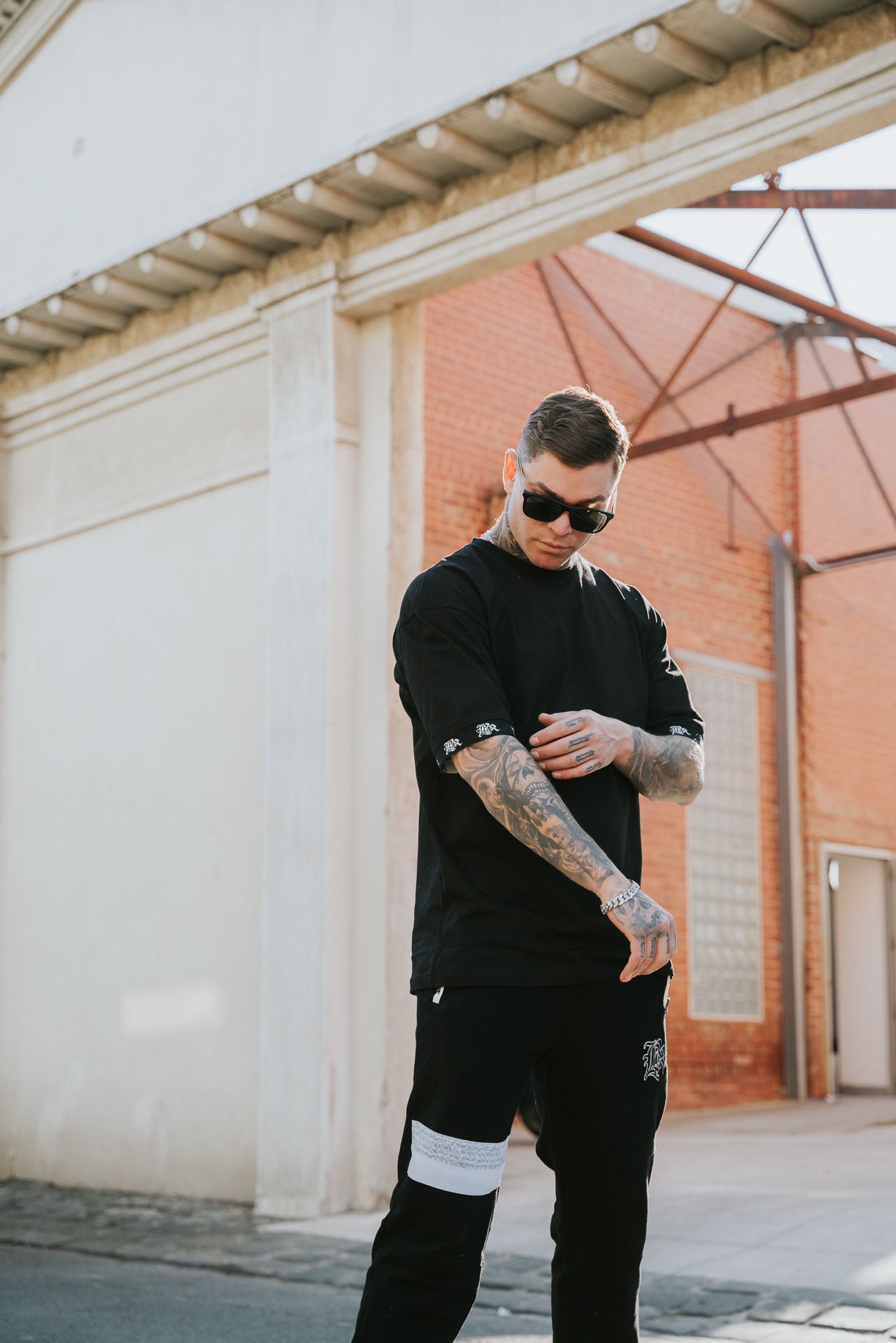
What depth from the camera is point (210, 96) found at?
26.2 feet

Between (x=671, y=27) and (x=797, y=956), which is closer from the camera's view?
(x=671, y=27)

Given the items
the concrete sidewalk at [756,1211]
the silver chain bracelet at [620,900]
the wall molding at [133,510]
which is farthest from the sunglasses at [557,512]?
the wall molding at [133,510]

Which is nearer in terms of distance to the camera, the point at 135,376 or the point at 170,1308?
the point at 170,1308

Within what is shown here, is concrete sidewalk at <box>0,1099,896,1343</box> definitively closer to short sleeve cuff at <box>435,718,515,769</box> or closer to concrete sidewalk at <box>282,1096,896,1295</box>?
concrete sidewalk at <box>282,1096,896,1295</box>

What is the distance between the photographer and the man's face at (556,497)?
2648 millimetres

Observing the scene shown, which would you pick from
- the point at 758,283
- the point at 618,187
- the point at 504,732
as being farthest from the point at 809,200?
the point at 504,732

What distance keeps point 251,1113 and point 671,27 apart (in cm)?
488

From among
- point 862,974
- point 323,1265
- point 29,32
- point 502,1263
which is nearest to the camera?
point 502,1263

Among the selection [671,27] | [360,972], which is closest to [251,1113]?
[360,972]

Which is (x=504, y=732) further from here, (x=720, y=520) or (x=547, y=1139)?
(x=720, y=520)

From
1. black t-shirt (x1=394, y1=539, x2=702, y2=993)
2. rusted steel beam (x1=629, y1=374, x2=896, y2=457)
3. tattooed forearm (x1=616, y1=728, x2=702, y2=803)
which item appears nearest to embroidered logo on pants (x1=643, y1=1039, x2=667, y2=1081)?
black t-shirt (x1=394, y1=539, x2=702, y2=993)

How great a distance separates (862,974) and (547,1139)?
12564mm

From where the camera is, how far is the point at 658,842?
1223 cm

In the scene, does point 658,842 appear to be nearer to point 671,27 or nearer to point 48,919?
point 48,919
